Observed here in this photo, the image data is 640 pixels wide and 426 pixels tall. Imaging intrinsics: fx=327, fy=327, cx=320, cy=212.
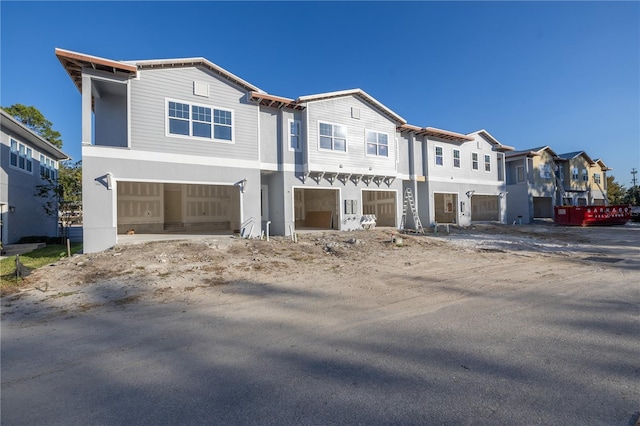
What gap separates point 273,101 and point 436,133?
11.8 meters

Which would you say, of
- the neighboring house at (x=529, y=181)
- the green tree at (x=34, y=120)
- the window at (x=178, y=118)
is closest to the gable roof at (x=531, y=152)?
the neighboring house at (x=529, y=181)

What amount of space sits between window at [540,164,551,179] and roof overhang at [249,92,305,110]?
999 inches

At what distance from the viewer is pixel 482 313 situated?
5.47 metres

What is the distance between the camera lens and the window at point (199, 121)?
46.2 feet

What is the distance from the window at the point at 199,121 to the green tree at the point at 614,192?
50506 millimetres

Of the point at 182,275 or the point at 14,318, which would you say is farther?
the point at 182,275

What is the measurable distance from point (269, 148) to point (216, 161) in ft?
9.84

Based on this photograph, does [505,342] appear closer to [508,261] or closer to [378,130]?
[508,261]

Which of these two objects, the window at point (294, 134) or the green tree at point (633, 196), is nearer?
the window at point (294, 134)

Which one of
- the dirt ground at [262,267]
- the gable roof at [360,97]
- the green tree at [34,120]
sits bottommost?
the dirt ground at [262,267]

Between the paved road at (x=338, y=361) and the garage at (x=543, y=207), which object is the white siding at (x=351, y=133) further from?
the garage at (x=543, y=207)

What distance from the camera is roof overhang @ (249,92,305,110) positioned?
1560 centimetres

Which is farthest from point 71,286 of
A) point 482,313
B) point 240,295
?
point 482,313

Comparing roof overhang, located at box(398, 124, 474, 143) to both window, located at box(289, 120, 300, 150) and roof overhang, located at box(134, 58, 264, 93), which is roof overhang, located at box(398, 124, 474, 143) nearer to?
window, located at box(289, 120, 300, 150)
